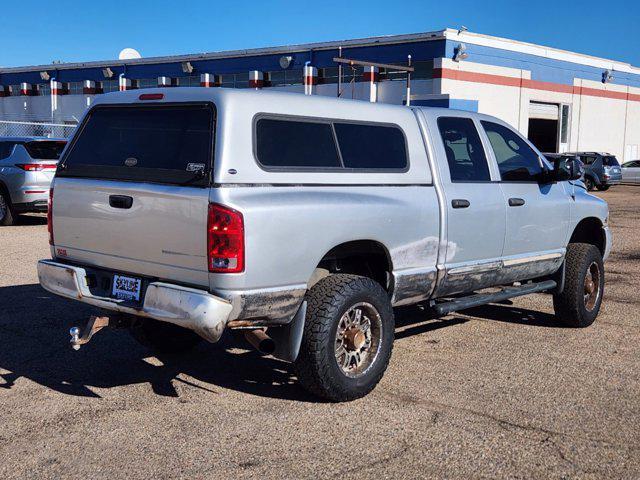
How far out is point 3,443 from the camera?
4.54 metres

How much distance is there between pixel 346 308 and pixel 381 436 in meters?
0.90

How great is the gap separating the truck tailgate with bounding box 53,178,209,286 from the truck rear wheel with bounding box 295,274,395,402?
2.73 feet

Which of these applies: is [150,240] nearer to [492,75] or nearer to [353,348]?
[353,348]

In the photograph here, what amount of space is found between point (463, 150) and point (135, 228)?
9.73 feet

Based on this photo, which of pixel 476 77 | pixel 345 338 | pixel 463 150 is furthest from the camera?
pixel 476 77

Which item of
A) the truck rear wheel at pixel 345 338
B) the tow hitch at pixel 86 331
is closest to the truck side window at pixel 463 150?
the truck rear wheel at pixel 345 338

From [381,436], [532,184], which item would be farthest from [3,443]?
[532,184]

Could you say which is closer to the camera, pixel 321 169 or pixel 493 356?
pixel 321 169

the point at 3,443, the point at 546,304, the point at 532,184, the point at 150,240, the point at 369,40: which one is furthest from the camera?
the point at 369,40

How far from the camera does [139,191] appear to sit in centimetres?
492

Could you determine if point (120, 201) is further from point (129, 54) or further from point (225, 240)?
point (129, 54)

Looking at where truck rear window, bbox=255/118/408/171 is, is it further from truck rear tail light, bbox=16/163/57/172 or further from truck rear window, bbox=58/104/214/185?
truck rear tail light, bbox=16/163/57/172

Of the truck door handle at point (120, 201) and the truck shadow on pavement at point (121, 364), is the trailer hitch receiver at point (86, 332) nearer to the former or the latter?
the truck shadow on pavement at point (121, 364)

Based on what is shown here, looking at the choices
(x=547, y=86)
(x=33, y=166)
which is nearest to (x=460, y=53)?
(x=547, y=86)
